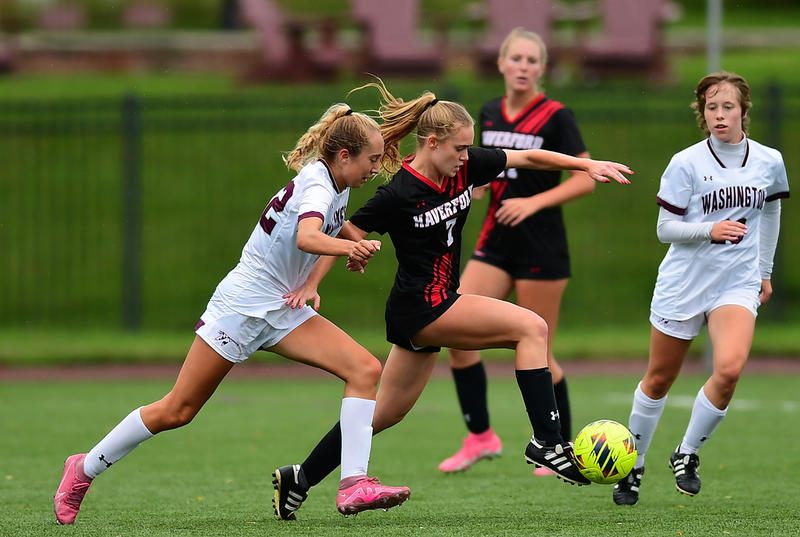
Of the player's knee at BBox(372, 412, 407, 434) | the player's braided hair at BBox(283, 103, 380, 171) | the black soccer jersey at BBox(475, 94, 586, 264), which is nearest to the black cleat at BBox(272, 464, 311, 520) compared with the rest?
the player's knee at BBox(372, 412, 407, 434)

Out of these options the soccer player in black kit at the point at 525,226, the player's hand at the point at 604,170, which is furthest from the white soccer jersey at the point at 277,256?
the soccer player in black kit at the point at 525,226

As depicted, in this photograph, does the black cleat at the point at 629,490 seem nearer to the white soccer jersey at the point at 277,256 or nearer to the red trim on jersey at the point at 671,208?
the red trim on jersey at the point at 671,208

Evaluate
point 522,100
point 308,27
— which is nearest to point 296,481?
point 522,100

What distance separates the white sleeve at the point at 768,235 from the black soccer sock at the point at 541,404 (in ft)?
4.90

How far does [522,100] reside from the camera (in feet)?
23.5

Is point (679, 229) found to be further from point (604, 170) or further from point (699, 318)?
point (604, 170)

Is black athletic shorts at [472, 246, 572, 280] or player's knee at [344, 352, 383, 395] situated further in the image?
black athletic shorts at [472, 246, 572, 280]

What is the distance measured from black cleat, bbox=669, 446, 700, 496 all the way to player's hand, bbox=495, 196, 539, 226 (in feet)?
5.28

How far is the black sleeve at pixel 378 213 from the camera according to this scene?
5449 millimetres

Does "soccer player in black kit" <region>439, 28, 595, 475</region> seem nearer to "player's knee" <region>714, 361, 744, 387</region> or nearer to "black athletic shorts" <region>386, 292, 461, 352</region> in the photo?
"player's knee" <region>714, 361, 744, 387</region>

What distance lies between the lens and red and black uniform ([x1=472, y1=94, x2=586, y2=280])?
278 inches

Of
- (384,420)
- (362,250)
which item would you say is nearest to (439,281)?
(362,250)

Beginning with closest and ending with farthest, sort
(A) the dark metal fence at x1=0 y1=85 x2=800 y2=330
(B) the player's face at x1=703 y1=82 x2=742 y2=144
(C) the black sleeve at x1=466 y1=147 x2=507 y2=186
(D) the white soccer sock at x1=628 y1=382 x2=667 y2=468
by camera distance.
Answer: (C) the black sleeve at x1=466 y1=147 x2=507 y2=186 → (B) the player's face at x1=703 y1=82 x2=742 y2=144 → (D) the white soccer sock at x1=628 y1=382 x2=667 y2=468 → (A) the dark metal fence at x1=0 y1=85 x2=800 y2=330

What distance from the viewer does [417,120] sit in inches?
221
